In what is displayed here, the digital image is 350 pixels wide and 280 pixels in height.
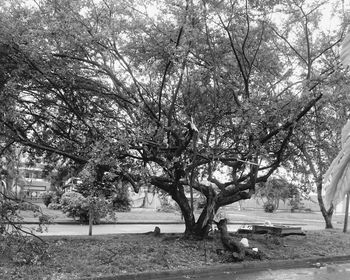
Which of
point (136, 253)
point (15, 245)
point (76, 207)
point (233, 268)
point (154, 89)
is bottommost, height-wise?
point (233, 268)

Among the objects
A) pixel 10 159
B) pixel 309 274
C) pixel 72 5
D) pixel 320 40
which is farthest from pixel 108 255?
pixel 320 40

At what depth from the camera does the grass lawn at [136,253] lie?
30.6 ft

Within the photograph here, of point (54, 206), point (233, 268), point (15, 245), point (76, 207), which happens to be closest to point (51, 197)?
point (54, 206)

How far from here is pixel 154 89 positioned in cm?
1227

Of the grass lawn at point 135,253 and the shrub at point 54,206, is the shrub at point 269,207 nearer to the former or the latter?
the shrub at point 54,206

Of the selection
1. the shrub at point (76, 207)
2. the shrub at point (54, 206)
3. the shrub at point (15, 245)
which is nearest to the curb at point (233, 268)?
the shrub at point (15, 245)

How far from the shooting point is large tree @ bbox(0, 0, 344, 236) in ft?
33.4

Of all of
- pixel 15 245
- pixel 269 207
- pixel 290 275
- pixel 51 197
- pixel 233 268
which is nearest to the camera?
pixel 15 245

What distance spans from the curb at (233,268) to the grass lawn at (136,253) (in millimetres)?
254

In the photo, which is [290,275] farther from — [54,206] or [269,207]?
[269,207]

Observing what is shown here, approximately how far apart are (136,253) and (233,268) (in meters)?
2.69

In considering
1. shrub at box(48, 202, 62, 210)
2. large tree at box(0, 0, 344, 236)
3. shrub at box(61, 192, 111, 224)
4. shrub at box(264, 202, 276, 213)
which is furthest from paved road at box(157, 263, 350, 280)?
shrub at box(264, 202, 276, 213)

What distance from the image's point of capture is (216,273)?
10984 mm

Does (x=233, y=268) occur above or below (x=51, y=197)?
below
